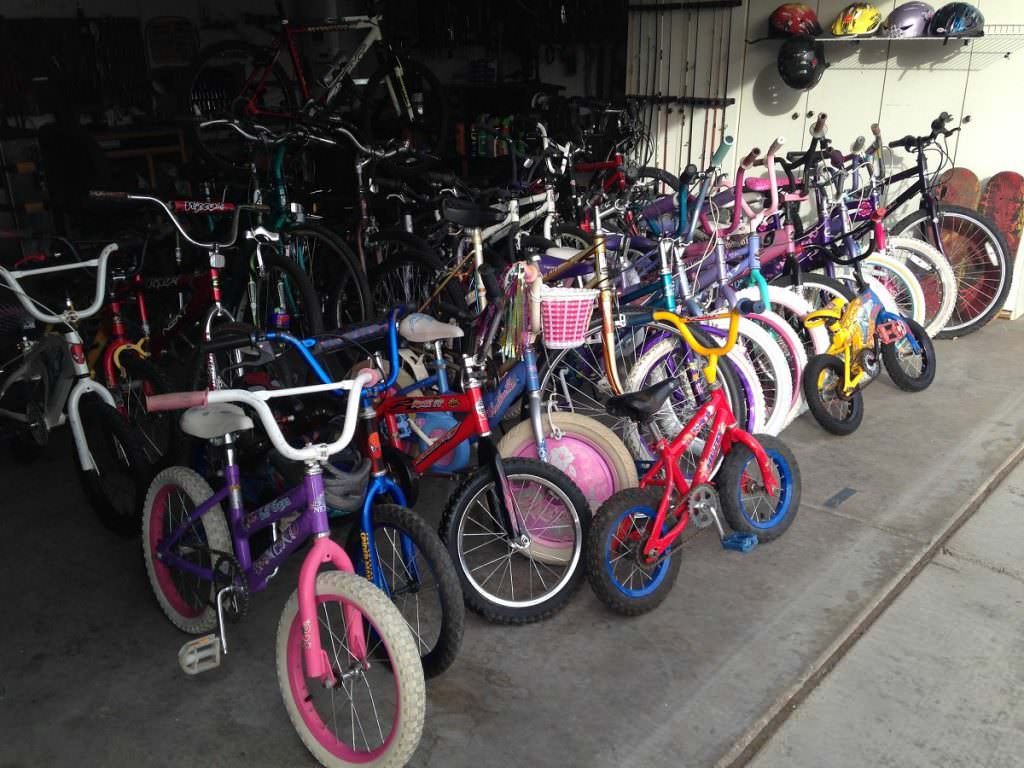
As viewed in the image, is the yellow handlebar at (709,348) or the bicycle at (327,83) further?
the bicycle at (327,83)

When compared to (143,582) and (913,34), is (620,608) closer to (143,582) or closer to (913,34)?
(143,582)

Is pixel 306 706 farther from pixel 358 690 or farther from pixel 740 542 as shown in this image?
pixel 740 542

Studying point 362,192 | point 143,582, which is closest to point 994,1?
point 362,192

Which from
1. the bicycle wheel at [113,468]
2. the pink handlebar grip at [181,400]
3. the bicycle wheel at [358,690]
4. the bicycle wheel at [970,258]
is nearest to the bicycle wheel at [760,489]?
the bicycle wheel at [358,690]

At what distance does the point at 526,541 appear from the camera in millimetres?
2553

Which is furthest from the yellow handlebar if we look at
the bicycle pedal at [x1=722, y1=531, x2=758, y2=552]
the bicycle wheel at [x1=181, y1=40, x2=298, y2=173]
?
the bicycle wheel at [x1=181, y1=40, x2=298, y2=173]

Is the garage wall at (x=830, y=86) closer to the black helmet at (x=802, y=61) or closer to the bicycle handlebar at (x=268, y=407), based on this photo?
the black helmet at (x=802, y=61)

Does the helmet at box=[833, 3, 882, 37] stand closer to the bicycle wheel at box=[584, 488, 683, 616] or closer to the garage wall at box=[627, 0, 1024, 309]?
the garage wall at box=[627, 0, 1024, 309]

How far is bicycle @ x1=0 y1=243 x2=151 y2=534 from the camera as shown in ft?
10.1

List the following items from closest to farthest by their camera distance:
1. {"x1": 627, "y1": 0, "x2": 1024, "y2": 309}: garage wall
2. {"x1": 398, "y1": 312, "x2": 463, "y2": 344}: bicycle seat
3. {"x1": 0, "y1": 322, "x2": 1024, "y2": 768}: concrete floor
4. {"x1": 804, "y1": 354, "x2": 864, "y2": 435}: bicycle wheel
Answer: {"x1": 0, "y1": 322, "x2": 1024, "y2": 768}: concrete floor, {"x1": 398, "y1": 312, "x2": 463, "y2": 344}: bicycle seat, {"x1": 804, "y1": 354, "x2": 864, "y2": 435}: bicycle wheel, {"x1": 627, "y1": 0, "x2": 1024, "y2": 309}: garage wall

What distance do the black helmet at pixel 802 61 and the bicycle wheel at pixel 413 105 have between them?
2.51 m

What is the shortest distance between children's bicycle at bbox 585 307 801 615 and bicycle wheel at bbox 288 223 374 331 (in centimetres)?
178

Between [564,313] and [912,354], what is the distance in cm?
259

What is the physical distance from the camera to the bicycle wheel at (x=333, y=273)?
13.6 feet
